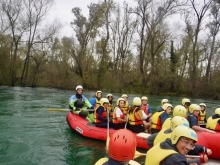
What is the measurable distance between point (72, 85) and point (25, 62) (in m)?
7.23

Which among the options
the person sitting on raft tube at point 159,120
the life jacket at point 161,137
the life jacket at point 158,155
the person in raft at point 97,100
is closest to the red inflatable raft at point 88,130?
the person sitting on raft tube at point 159,120

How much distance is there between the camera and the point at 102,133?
6527mm

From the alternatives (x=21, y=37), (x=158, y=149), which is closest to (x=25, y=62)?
(x=21, y=37)

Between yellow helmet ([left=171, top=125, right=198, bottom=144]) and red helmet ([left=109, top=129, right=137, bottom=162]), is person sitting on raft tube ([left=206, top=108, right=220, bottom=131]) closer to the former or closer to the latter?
yellow helmet ([left=171, top=125, right=198, bottom=144])

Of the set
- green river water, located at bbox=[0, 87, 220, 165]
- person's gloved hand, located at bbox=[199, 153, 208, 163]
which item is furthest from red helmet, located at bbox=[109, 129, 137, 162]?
green river water, located at bbox=[0, 87, 220, 165]

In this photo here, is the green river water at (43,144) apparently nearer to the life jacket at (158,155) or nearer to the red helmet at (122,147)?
the life jacket at (158,155)

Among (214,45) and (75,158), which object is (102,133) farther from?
(214,45)

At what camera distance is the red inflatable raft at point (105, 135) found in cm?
485

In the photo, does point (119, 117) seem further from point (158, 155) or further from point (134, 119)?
point (158, 155)

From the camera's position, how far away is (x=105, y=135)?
647cm

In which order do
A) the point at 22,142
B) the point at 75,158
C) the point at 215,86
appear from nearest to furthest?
the point at 75,158 → the point at 22,142 → the point at 215,86

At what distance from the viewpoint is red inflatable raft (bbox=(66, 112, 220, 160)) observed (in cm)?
485

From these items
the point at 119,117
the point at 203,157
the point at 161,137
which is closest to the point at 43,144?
the point at 119,117

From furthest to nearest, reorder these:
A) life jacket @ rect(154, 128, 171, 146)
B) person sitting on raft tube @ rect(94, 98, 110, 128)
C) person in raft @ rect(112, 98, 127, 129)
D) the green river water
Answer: person sitting on raft tube @ rect(94, 98, 110, 128) → person in raft @ rect(112, 98, 127, 129) → the green river water → life jacket @ rect(154, 128, 171, 146)
